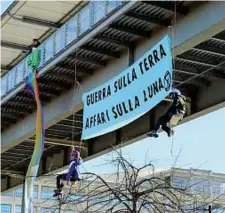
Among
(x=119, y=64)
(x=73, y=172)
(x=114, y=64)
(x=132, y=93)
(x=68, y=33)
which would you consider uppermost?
(x=68, y=33)

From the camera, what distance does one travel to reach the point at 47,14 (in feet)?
91.9

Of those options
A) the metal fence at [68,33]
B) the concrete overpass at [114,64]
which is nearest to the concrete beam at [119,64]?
the concrete overpass at [114,64]

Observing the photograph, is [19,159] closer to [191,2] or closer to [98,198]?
[191,2]

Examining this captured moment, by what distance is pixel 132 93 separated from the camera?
17344mm

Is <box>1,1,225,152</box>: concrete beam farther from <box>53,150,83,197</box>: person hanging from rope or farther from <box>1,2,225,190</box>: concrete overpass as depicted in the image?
<box>53,150,83,197</box>: person hanging from rope

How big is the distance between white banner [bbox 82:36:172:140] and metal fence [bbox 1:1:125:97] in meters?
2.42

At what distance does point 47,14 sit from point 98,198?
14789 millimetres

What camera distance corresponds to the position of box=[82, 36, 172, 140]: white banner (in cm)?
1583

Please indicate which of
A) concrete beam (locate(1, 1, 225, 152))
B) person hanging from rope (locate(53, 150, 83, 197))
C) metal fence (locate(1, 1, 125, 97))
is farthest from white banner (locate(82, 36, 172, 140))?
metal fence (locate(1, 1, 125, 97))

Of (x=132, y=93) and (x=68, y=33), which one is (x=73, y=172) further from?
(x=68, y=33)

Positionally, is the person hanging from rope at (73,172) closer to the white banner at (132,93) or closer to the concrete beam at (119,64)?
the white banner at (132,93)

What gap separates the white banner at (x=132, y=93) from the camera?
15828 millimetres

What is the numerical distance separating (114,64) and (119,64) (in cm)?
43

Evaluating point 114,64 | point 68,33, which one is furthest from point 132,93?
point 68,33
